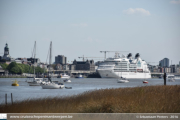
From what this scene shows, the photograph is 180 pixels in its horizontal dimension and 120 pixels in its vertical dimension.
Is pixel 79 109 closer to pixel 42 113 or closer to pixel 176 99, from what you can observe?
pixel 42 113

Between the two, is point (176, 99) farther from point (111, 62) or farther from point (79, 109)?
point (111, 62)

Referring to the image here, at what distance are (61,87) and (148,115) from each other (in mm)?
55297

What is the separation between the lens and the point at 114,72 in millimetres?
170000

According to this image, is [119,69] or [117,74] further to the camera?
[119,69]

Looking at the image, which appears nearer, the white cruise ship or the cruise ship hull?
the cruise ship hull

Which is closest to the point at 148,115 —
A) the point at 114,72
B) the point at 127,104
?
the point at 127,104

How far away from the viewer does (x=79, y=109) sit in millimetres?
22344

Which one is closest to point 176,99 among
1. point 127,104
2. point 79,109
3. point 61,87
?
point 127,104

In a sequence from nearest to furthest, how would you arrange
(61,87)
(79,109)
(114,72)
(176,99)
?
A: (79,109) → (176,99) → (61,87) → (114,72)

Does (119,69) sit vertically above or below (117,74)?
above

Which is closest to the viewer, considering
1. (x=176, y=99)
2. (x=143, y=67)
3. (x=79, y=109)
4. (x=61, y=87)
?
(x=79, y=109)

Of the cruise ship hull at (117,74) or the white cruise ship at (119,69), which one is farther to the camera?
the white cruise ship at (119,69)

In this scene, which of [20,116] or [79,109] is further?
[79,109]

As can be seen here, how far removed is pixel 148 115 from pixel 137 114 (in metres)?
0.63
